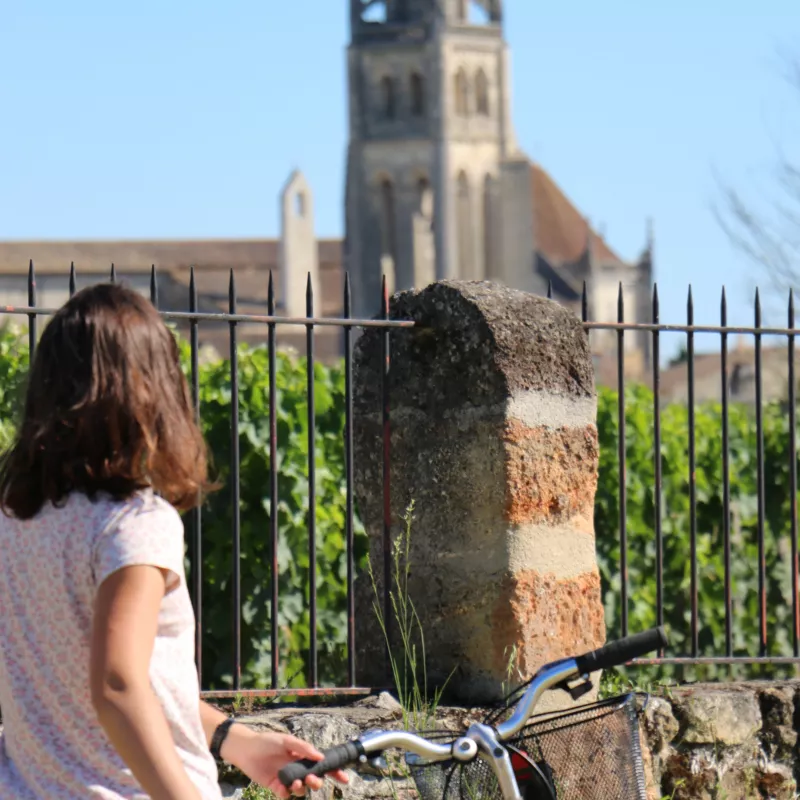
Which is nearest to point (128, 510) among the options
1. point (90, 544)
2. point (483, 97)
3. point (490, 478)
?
point (90, 544)

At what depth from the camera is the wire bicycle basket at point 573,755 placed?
2516 mm

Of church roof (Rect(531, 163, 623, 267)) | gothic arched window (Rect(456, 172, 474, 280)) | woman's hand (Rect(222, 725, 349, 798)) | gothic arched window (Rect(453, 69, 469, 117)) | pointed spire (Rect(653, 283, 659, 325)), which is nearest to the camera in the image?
woman's hand (Rect(222, 725, 349, 798))

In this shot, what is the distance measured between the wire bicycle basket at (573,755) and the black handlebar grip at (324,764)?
208 millimetres

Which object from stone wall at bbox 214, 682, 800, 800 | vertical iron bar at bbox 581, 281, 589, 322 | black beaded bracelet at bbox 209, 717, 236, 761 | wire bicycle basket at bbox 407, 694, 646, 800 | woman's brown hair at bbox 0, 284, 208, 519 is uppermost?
vertical iron bar at bbox 581, 281, 589, 322

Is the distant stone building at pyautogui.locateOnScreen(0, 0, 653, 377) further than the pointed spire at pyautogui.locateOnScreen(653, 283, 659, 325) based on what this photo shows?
Yes

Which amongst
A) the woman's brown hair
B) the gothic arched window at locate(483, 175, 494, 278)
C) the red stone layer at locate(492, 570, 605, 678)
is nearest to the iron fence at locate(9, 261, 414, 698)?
the red stone layer at locate(492, 570, 605, 678)

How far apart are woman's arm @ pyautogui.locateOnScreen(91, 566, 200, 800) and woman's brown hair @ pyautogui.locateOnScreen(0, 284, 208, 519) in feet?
0.54

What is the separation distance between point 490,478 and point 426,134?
226 ft

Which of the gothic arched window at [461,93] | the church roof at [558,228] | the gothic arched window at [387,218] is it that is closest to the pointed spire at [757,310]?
the gothic arched window at [387,218]

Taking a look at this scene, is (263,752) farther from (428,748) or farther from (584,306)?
(584,306)

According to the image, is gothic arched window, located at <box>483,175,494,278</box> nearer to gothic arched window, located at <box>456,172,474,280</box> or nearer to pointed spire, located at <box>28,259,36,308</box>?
gothic arched window, located at <box>456,172,474,280</box>

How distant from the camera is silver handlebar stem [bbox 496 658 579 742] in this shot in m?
2.49

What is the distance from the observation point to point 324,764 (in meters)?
2.27

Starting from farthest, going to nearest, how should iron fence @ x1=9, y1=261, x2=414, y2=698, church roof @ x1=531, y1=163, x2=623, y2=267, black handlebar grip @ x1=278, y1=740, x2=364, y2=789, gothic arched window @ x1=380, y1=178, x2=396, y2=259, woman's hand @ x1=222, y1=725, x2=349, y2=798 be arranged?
church roof @ x1=531, y1=163, x2=623, y2=267 < gothic arched window @ x1=380, y1=178, x2=396, y2=259 < iron fence @ x1=9, y1=261, x2=414, y2=698 < woman's hand @ x1=222, y1=725, x2=349, y2=798 < black handlebar grip @ x1=278, y1=740, x2=364, y2=789
